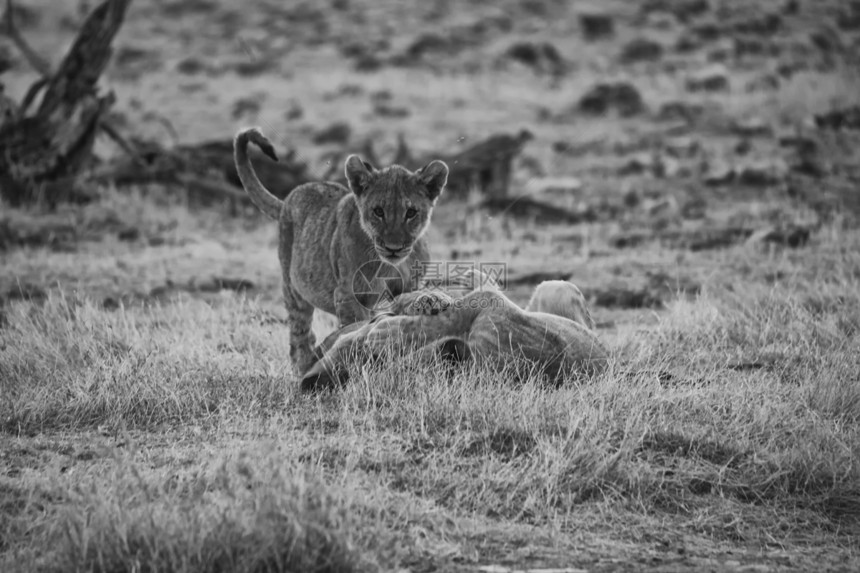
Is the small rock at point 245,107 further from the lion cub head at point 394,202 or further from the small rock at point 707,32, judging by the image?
the lion cub head at point 394,202

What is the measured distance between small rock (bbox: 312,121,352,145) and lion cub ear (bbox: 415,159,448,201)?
1311cm

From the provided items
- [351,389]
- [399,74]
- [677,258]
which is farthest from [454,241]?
[399,74]

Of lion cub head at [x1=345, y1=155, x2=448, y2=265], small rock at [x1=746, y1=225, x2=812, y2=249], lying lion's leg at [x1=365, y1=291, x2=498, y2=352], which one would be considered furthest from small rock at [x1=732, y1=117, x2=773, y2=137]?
lying lion's leg at [x1=365, y1=291, x2=498, y2=352]

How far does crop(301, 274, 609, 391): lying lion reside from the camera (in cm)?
599

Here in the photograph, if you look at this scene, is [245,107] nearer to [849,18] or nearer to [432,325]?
[432,325]

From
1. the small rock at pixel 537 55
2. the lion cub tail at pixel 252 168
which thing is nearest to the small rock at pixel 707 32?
the small rock at pixel 537 55

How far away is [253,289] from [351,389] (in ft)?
17.4

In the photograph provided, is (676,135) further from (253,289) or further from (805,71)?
(253,289)

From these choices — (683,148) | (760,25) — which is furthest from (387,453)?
(760,25)

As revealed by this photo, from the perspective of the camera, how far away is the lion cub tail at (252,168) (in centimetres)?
770

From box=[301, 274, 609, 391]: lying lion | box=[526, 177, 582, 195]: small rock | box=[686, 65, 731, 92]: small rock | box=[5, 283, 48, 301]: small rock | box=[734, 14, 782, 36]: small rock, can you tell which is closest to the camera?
box=[301, 274, 609, 391]: lying lion

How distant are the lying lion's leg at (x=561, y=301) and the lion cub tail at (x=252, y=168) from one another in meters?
2.31

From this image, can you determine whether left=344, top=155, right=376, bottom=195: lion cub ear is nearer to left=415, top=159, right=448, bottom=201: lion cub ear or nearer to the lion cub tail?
left=415, top=159, right=448, bottom=201: lion cub ear

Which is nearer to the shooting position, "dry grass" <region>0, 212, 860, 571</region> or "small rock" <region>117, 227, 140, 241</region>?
"dry grass" <region>0, 212, 860, 571</region>
